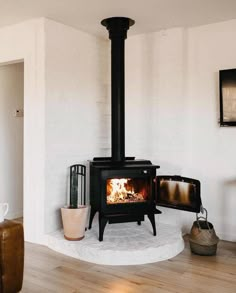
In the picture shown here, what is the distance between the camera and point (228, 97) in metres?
3.60

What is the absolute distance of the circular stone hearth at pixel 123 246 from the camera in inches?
120

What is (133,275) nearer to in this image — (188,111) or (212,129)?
(212,129)

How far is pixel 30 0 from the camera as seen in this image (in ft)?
9.98

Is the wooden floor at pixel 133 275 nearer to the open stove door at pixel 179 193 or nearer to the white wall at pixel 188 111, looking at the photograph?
the open stove door at pixel 179 193

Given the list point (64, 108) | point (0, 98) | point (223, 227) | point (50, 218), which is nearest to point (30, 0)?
point (64, 108)

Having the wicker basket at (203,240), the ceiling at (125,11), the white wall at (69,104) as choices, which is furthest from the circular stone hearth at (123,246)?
the ceiling at (125,11)

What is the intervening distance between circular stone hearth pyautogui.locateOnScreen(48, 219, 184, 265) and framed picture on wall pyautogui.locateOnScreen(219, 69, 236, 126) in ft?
4.37

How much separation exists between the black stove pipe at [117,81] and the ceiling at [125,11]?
0.50ft

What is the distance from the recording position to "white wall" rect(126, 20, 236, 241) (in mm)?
3699

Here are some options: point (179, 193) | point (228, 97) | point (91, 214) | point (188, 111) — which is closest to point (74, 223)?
point (91, 214)

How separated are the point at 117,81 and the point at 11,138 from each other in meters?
1.91

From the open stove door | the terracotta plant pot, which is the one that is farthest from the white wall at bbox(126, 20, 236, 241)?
the terracotta plant pot

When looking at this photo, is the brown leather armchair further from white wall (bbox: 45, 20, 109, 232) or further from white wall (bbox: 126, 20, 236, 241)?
white wall (bbox: 126, 20, 236, 241)

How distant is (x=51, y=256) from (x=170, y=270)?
3.75 feet
